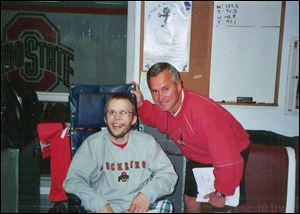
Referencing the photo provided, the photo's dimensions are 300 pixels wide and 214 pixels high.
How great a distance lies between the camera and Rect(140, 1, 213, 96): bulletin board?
7.75ft

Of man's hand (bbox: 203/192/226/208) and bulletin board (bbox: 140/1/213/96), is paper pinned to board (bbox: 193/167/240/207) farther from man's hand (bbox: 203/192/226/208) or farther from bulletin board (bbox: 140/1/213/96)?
bulletin board (bbox: 140/1/213/96)

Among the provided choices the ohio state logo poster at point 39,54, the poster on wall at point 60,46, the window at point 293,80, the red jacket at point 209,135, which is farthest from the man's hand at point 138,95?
the ohio state logo poster at point 39,54

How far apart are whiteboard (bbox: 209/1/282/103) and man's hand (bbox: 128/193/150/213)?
1251mm

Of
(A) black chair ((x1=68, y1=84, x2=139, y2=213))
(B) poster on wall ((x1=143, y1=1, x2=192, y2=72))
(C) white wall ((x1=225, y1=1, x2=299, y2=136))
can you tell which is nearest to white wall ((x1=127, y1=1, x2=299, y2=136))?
(C) white wall ((x1=225, y1=1, x2=299, y2=136))

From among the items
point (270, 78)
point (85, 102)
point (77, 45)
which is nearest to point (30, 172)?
point (85, 102)

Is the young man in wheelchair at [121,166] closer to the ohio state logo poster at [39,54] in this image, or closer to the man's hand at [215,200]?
the man's hand at [215,200]

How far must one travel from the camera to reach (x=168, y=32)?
237cm

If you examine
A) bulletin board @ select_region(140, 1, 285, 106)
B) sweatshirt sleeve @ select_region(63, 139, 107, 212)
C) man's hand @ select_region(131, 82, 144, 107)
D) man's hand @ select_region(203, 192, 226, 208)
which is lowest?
man's hand @ select_region(203, 192, 226, 208)

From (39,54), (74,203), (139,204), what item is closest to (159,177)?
(139,204)

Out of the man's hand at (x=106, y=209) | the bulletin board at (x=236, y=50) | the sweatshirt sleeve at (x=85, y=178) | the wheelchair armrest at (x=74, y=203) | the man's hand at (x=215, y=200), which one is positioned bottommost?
the man's hand at (x=215, y=200)

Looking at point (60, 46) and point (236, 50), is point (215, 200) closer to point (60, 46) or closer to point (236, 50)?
point (236, 50)

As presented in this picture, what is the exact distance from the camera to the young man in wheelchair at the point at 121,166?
4.94 feet

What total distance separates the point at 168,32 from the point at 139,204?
4.54ft

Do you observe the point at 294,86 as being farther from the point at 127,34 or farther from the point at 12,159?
the point at 12,159
